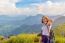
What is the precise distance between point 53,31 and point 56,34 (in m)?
0.08

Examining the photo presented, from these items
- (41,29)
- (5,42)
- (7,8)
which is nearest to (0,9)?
(7,8)

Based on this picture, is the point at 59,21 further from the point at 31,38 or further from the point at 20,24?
the point at 20,24

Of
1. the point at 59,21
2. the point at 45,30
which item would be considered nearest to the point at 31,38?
the point at 45,30

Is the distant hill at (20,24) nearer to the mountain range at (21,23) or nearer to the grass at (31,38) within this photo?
the mountain range at (21,23)

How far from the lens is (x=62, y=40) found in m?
3.20

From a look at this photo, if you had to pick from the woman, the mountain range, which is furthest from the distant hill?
the woman

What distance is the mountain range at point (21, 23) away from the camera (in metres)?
3.26

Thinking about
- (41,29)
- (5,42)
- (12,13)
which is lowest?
(5,42)

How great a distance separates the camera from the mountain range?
3.26 m

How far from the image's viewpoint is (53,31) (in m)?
3.21

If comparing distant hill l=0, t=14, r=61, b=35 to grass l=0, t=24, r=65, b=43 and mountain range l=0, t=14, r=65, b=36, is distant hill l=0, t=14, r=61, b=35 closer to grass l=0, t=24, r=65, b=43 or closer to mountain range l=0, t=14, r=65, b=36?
mountain range l=0, t=14, r=65, b=36

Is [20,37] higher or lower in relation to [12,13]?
lower

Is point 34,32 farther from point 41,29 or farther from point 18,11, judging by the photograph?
point 18,11

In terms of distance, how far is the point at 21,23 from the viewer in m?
3.31
